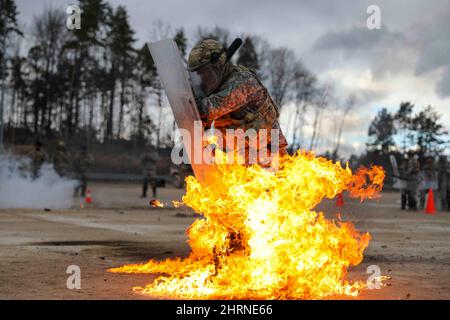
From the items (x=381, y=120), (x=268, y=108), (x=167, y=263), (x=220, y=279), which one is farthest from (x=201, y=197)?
(x=381, y=120)

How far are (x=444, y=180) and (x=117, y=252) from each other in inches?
825

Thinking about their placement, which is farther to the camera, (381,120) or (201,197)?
(381,120)

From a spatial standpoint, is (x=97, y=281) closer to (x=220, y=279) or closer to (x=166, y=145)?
(x=220, y=279)

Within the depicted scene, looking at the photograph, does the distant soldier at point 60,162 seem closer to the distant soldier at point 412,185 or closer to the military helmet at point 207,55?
the distant soldier at point 412,185

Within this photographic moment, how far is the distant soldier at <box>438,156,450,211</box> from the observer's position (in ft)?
88.8

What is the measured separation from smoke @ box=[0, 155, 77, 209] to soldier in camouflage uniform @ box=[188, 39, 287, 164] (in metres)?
16.3

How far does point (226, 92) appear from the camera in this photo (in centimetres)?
639

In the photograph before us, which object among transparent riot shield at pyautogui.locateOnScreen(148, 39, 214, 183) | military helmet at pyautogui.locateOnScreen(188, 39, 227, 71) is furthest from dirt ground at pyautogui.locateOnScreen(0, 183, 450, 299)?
military helmet at pyautogui.locateOnScreen(188, 39, 227, 71)

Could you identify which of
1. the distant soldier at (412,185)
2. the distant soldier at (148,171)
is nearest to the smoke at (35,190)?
the distant soldier at (148,171)

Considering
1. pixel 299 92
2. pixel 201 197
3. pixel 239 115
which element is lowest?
pixel 201 197

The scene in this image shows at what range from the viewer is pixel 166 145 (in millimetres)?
62438

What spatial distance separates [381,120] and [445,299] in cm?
8443

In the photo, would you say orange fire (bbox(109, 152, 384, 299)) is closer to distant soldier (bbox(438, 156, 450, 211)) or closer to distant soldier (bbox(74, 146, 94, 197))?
distant soldier (bbox(438, 156, 450, 211))

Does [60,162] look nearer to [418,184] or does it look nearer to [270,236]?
[418,184]
